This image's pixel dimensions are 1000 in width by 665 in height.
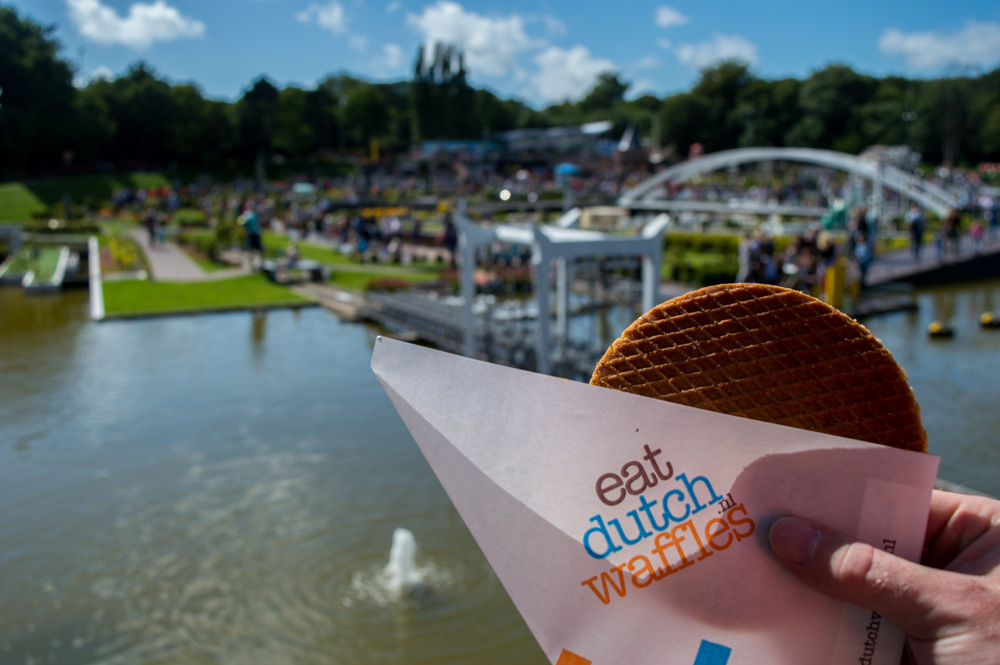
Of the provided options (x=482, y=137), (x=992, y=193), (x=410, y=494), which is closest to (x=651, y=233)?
(x=410, y=494)

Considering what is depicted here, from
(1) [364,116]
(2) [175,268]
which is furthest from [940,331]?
(1) [364,116]

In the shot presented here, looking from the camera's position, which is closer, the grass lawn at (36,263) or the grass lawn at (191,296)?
the grass lawn at (191,296)

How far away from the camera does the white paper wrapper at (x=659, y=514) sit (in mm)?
1394

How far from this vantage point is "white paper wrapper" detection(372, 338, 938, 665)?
4.57 ft

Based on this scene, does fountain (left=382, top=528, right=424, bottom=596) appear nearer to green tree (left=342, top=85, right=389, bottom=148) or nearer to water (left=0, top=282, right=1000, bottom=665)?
water (left=0, top=282, right=1000, bottom=665)

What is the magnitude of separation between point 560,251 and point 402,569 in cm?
497

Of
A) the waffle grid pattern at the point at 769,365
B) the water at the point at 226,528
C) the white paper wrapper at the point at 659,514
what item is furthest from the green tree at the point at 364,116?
the white paper wrapper at the point at 659,514

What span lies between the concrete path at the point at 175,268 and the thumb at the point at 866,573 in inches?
997

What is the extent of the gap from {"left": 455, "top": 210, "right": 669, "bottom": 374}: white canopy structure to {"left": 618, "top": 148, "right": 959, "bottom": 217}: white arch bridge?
2787 cm

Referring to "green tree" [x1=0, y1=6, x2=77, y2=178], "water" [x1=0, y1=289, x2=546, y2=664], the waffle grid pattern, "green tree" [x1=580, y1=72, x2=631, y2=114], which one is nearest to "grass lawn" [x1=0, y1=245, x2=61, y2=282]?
"water" [x1=0, y1=289, x2=546, y2=664]

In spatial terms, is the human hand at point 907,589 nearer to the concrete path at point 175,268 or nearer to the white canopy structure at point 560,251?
the white canopy structure at point 560,251

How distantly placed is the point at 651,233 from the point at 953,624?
10.3 metres

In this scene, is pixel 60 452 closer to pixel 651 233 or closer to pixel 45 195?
pixel 651 233

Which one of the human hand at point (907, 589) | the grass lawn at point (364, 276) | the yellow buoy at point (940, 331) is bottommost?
the yellow buoy at point (940, 331)
